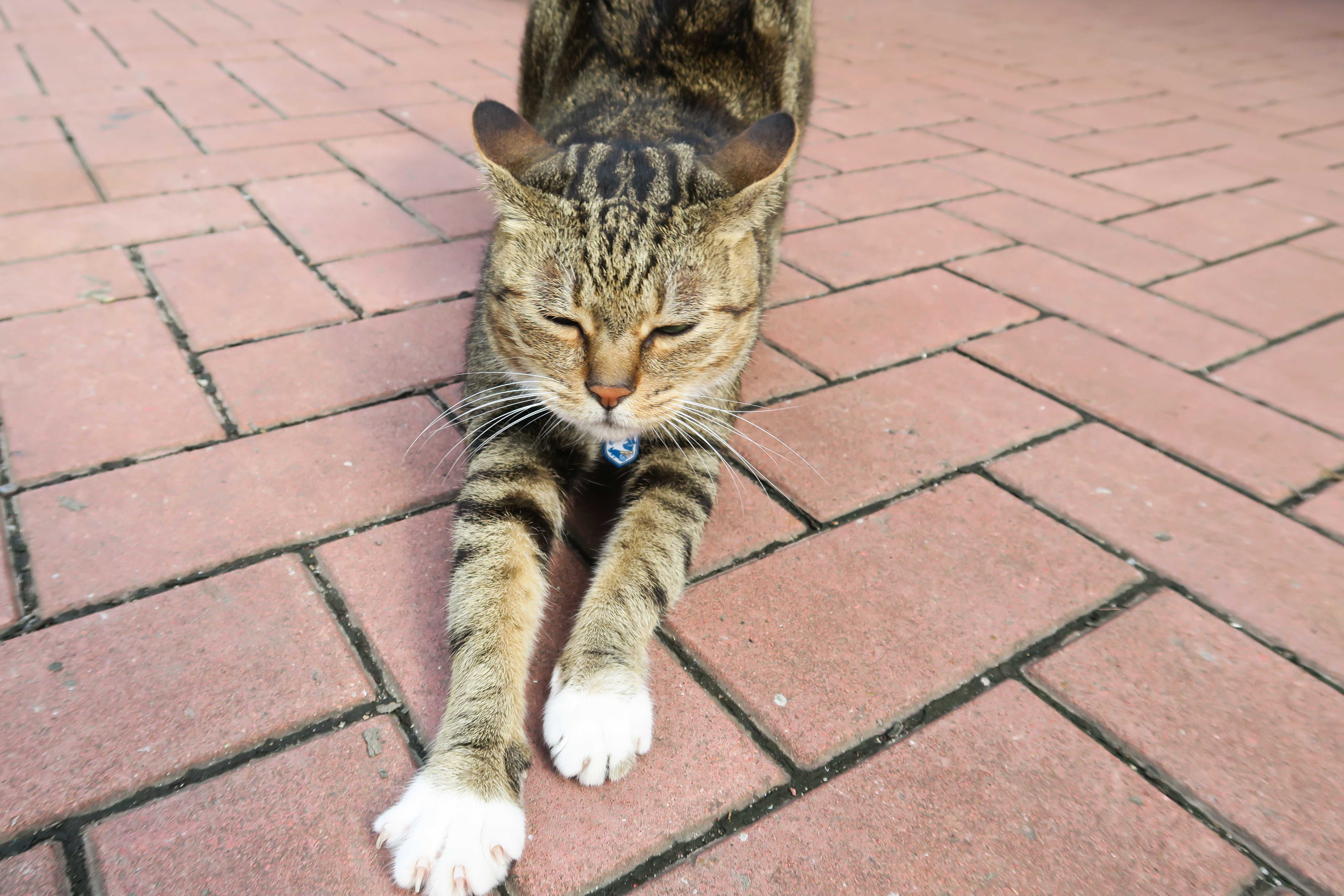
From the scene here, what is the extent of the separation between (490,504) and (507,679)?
383mm

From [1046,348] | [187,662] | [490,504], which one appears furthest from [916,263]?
[187,662]

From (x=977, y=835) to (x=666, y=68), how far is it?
2.11 m

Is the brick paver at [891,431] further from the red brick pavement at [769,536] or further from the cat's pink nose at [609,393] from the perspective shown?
the cat's pink nose at [609,393]

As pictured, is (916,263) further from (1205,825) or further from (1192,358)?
(1205,825)

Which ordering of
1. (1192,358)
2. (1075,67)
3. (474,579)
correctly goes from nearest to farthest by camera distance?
(474,579)
(1192,358)
(1075,67)

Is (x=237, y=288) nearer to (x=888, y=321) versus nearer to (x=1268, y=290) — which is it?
(x=888, y=321)

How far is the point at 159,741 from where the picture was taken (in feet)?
4.16

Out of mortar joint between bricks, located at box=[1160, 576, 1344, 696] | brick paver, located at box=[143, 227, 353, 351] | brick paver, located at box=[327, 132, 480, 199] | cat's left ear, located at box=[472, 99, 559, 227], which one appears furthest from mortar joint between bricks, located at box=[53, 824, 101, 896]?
brick paver, located at box=[327, 132, 480, 199]

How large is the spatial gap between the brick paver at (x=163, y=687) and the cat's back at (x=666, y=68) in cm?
130

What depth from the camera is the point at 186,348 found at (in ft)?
7.00

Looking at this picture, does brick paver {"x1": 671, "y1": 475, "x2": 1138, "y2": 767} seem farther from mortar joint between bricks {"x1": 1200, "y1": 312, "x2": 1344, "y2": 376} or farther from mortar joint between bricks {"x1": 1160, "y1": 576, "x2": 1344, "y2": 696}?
mortar joint between bricks {"x1": 1200, "y1": 312, "x2": 1344, "y2": 376}

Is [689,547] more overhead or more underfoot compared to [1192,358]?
more underfoot

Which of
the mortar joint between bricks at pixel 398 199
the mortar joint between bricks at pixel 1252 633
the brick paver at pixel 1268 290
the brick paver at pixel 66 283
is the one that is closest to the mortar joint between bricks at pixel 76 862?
the brick paver at pixel 66 283

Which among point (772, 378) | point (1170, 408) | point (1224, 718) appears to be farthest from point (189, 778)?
point (1170, 408)
